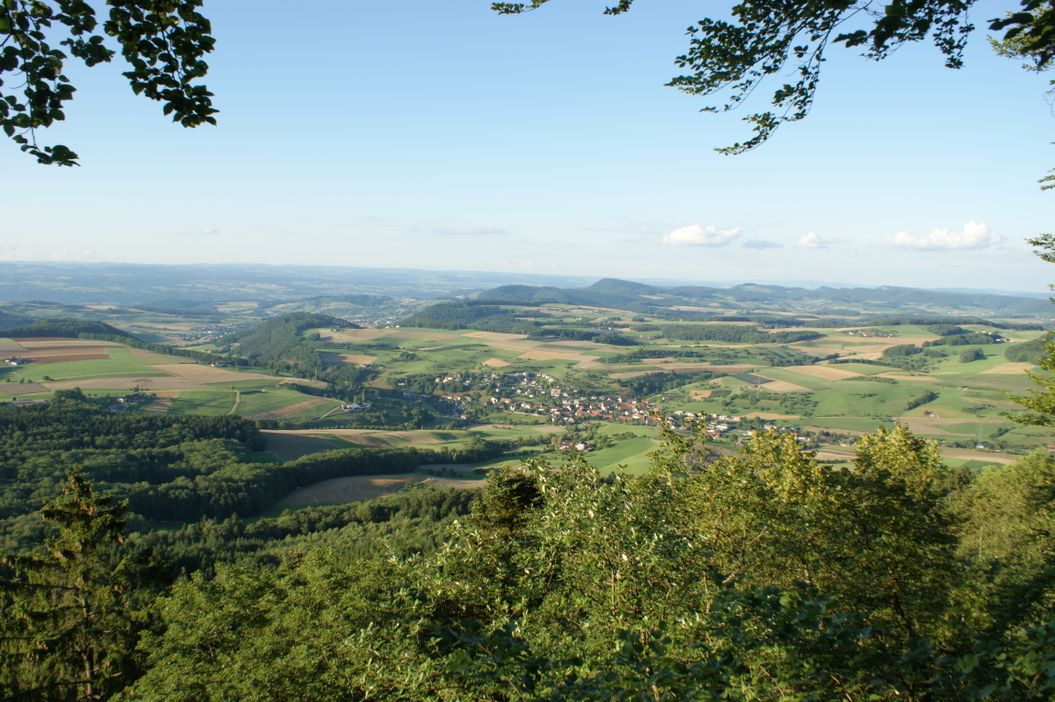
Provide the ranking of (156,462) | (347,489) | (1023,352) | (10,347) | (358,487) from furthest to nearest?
(1023,352) < (10,347) < (156,462) < (358,487) < (347,489)

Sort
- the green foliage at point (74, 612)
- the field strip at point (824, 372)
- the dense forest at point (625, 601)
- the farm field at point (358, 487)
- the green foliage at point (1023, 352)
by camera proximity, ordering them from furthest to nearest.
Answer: the field strip at point (824, 372) < the green foliage at point (1023, 352) < the farm field at point (358, 487) < the green foliage at point (74, 612) < the dense forest at point (625, 601)

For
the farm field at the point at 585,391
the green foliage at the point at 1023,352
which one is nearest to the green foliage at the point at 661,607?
the farm field at the point at 585,391

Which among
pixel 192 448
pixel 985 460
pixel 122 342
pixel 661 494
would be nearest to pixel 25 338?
pixel 122 342

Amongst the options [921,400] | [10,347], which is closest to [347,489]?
[921,400]

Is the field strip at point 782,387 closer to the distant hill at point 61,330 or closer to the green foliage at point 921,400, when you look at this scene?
the green foliage at point 921,400

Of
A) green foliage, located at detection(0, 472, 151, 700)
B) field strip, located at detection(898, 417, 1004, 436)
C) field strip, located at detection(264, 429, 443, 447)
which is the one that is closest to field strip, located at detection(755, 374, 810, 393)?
field strip, located at detection(898, 417, 1004, 436)

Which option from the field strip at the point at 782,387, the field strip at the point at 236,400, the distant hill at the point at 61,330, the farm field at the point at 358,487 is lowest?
the farm field at the point at 358,487

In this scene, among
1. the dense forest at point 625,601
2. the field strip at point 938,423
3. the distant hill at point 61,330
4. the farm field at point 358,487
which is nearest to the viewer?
the dense forest at point 625,601

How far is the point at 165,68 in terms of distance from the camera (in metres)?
5.40

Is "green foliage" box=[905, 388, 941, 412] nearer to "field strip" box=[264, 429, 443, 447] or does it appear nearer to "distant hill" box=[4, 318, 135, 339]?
"field strip" box=[264, 429, 443, 447]

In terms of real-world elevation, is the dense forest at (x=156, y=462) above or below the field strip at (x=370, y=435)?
above

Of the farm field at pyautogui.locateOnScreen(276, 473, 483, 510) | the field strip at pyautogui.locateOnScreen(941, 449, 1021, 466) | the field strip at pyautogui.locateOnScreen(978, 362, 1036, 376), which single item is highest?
the field strip at pyautogui.locateOnScreen(978, 362, 1036, 376)

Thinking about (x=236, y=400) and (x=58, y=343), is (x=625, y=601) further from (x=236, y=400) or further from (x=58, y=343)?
(x=58, y=343)

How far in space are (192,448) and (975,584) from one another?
98.3m
